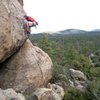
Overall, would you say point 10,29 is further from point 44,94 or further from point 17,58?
point 44,94

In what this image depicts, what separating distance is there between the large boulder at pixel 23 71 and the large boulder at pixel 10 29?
0.99 meters

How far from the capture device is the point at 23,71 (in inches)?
734

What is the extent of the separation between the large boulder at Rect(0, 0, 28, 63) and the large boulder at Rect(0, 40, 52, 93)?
3.24ft

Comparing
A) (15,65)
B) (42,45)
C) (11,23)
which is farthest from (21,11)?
(42,45)

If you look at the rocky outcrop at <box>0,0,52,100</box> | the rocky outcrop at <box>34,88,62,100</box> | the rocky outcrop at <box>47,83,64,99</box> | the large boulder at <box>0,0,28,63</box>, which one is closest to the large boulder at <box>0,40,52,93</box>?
the rocky outcrop at <box>0,0,52,100</box>

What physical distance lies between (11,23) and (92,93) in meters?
8.13

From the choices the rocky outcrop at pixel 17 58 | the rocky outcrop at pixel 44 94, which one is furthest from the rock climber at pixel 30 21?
the rocky outcrop at pixel 44 94

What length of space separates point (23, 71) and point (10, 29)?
3.41 meters

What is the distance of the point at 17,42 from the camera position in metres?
17.4

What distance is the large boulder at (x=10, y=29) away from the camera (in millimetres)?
15977

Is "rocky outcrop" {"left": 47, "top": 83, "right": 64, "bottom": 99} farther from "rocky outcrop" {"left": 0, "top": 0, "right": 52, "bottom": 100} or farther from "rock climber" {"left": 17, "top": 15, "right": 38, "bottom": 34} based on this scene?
"rock climber" {"left": 17, "top": 15, "right": 38, "bottom": 34}

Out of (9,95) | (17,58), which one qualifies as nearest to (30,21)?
(17,58)

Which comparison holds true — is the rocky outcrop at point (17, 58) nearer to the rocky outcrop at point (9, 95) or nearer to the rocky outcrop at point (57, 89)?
the rocky outcrop at point (9, 95)

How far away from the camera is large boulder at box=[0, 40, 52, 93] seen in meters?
18.4
